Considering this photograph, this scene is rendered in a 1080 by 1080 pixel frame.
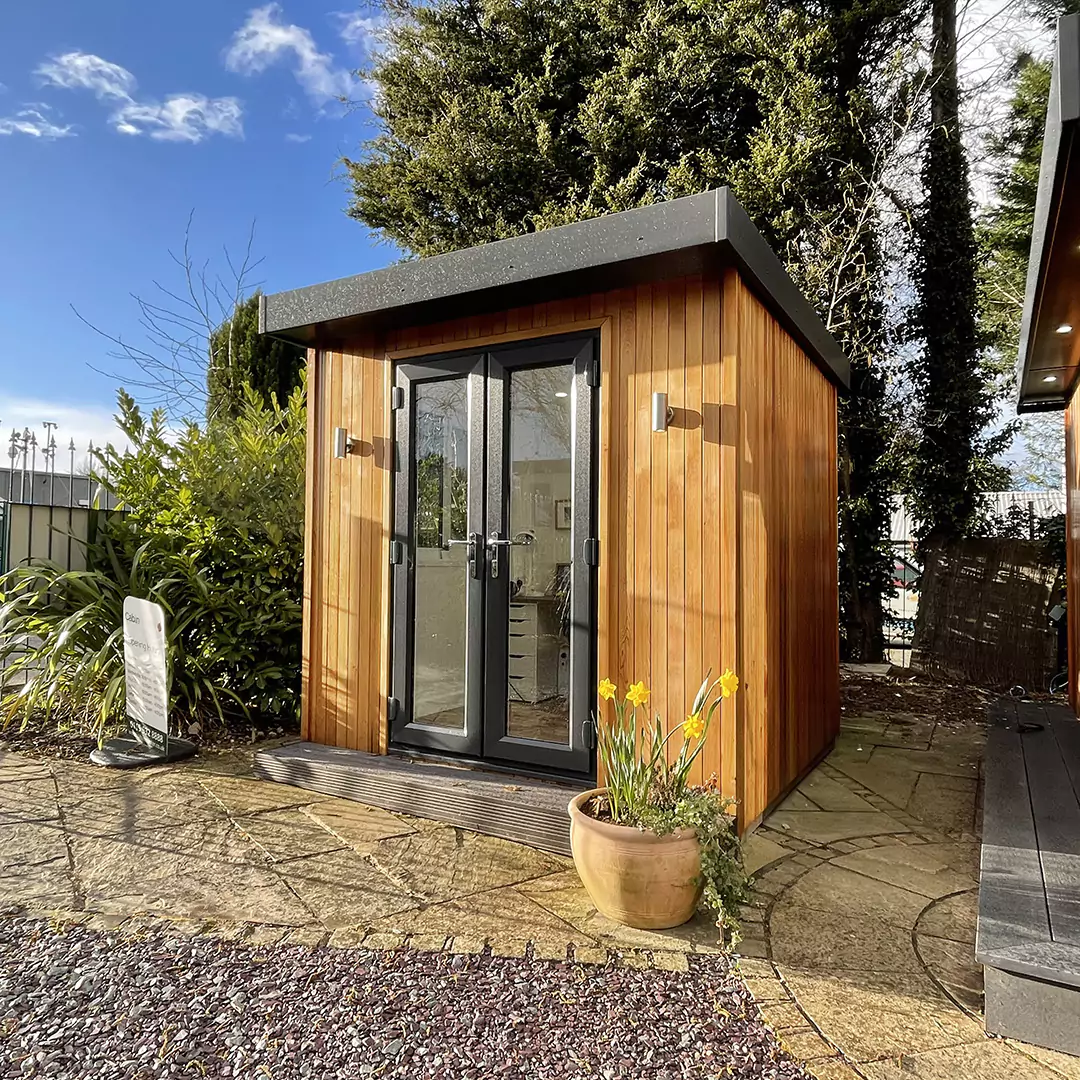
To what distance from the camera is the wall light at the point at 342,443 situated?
3928 mm

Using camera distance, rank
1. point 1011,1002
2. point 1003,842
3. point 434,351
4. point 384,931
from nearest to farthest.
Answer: point 1011,1002 < point 384,931 < point 1003,842 < point 434,351

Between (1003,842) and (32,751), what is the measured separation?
4.72 m

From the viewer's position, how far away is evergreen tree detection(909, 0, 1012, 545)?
756 centimetres

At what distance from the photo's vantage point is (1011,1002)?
70.6 inches

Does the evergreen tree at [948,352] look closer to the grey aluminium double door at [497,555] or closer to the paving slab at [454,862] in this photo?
the grey aluminium double door at [497,555]

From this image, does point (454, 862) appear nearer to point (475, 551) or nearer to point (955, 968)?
point (475, 551)

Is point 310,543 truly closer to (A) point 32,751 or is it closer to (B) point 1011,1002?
(A) point 32,751

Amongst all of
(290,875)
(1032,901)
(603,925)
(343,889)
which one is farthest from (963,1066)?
(290,875)

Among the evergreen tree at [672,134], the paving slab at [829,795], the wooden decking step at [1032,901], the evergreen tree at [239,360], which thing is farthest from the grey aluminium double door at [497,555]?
the evergreen tree at [672,134]

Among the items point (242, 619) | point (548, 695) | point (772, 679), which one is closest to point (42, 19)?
point (242, 619)

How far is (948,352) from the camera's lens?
25.5ft

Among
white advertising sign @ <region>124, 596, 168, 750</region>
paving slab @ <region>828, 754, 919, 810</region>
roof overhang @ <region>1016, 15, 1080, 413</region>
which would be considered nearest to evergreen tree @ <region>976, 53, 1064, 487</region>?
roof overhang @ <region>1016, 15, 1080, 413</region>

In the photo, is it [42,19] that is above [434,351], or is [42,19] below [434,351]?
above

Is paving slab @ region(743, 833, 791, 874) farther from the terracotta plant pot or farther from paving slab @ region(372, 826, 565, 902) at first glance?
paving slab @ region(372, 826, 565, 902)
